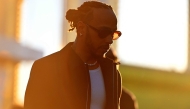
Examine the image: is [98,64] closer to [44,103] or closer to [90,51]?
[90,51]

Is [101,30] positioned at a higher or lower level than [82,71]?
higher

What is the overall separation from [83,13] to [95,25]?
0.13 meters

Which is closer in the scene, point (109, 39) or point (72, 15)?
point (109, 39)

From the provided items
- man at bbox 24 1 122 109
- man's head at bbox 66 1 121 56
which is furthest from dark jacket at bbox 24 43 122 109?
man's head at bbox 66 1 121 56

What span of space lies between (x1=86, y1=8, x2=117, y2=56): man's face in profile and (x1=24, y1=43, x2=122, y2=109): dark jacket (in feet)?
0.51

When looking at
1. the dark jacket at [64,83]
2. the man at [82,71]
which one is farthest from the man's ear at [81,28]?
the dark jacket at [64,83]

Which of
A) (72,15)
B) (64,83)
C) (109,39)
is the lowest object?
(64,83)

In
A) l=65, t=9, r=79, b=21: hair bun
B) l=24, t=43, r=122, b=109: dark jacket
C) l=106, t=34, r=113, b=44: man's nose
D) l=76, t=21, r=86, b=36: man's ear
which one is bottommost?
l=24, t=43, r=122, b=109: dark jacket

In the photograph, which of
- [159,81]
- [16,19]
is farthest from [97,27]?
[159,81]

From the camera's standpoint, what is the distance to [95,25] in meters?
2.98

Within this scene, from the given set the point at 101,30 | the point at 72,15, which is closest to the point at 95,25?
the point at 101,30

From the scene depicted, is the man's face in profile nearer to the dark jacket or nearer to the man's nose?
the man's nose

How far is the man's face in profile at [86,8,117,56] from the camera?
291cm

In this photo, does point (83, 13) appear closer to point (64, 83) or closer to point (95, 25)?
point (95, 25)
